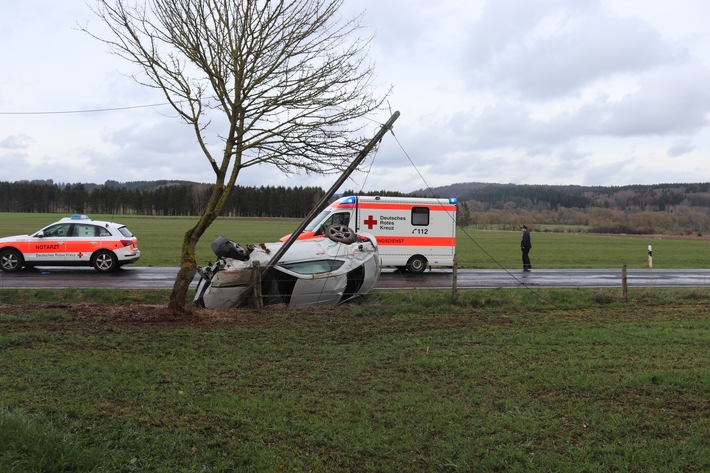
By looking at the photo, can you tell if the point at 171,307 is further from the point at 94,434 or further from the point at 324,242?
the point at 94,434

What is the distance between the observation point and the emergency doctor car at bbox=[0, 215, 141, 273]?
766 inches

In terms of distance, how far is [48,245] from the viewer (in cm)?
1956

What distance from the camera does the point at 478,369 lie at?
292 inches

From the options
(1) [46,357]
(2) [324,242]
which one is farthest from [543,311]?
(1) [46,357]

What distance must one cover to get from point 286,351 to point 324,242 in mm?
5103

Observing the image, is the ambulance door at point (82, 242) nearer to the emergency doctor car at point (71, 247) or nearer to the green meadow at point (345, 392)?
the emergency doctor car at point (71, 247)

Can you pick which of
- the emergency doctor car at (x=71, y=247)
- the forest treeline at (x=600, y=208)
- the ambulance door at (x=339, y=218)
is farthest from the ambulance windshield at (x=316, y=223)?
the forest treeline at (x=600, y=208)

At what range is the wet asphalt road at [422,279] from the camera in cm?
1688

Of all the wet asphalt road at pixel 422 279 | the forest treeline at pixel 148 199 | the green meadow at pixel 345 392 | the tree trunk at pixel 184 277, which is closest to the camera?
the green meadow at pixel 345 392

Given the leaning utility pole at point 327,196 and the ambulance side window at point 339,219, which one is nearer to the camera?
the leaning utility pole at point 327,196

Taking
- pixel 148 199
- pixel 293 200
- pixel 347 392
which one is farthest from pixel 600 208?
pixel 347 392

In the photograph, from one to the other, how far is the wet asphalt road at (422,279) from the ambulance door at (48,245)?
476mm

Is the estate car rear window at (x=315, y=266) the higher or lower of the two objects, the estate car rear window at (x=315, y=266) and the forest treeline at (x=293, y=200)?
the lower

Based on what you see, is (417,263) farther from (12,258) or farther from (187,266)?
(12,258)
